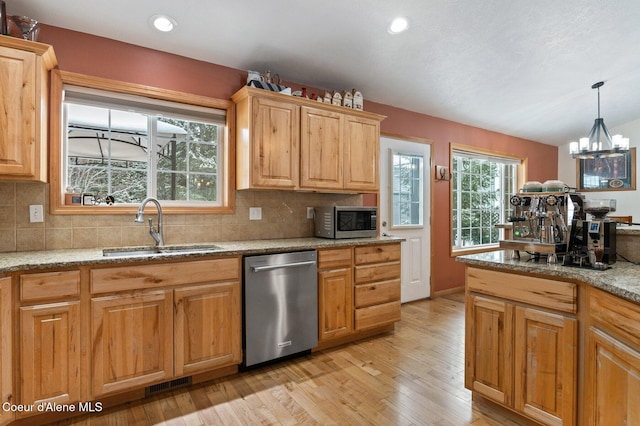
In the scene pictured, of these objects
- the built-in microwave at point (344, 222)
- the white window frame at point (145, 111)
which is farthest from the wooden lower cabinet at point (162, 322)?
the built-in microwave at point (344, 222)

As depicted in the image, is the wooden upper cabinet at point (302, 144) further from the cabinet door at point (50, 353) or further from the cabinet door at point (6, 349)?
the cabinet door at point (6, 349)

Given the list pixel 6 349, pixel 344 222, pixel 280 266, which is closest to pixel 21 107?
pixel 6 349

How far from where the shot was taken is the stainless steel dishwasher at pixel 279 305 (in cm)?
245

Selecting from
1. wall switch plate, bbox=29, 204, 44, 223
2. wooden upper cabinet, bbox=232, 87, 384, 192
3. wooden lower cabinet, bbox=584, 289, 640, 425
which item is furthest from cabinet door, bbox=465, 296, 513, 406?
wall switch plate, bbox=29, 204, 44, 223

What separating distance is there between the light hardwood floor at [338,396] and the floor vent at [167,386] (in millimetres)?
40

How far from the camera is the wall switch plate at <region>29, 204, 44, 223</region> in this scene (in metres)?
2.26

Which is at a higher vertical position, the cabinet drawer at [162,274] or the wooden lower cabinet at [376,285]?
the cabinet drawer at [162,274]

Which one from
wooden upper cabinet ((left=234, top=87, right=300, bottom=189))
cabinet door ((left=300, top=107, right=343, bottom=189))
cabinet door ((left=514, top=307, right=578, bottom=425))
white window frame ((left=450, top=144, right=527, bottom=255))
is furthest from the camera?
white window frame ((left=450, top=144, right=527, bottom=255))

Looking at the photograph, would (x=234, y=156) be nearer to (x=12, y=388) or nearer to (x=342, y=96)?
(x=342, y=96)

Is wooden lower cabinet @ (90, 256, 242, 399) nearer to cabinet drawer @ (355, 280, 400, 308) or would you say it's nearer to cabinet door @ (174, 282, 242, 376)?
cabinet door @ (174, 282, 242, 376)

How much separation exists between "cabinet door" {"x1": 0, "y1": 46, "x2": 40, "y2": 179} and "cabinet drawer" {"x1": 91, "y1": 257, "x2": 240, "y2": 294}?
775 mm

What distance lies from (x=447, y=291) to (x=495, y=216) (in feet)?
5.47

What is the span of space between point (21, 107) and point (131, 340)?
1.52 m

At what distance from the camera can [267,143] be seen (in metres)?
2.81
